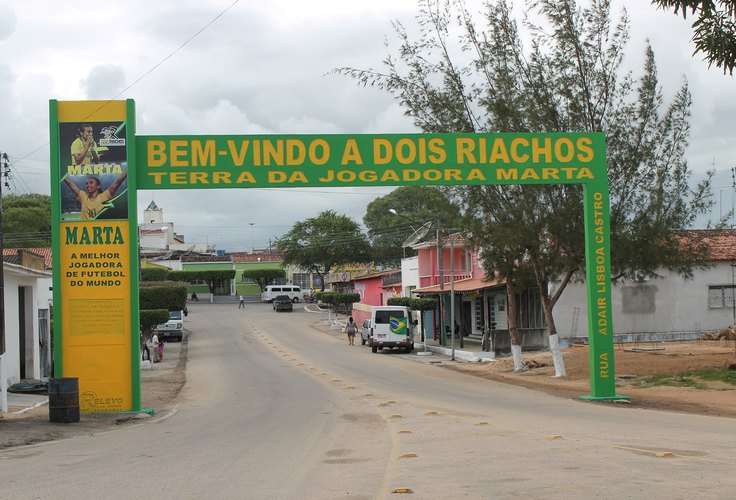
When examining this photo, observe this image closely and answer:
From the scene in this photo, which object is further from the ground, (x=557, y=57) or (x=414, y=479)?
(x=557, y=57)

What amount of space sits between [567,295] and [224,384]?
16.3 meters

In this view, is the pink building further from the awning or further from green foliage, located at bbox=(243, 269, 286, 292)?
green foliage, located at bbox=(243, 269, 286, 292)

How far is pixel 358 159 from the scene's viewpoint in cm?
1802

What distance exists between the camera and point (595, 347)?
18.9 metres

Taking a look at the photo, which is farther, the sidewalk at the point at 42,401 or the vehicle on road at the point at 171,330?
the vehicle on road at the point at 171,330

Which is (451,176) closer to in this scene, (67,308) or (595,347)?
(595,347)

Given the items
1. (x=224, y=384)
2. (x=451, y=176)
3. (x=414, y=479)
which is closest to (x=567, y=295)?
(x=224, y=384)

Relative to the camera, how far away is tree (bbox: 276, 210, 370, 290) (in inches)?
3772

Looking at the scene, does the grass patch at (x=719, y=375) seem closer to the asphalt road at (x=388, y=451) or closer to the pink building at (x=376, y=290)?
the asphalt road at (x=388, y=451)

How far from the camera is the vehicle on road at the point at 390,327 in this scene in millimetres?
42500

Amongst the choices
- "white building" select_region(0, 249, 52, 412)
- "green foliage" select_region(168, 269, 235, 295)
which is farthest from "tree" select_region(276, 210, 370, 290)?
"white building" select_region(0, 249, 52, 412)

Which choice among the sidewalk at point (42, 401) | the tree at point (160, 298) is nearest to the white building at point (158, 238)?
the tree at point (160, 298)

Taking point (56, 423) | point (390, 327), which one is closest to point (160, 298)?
point (390, 327)

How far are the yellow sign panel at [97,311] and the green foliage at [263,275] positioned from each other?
83464 millimetres
